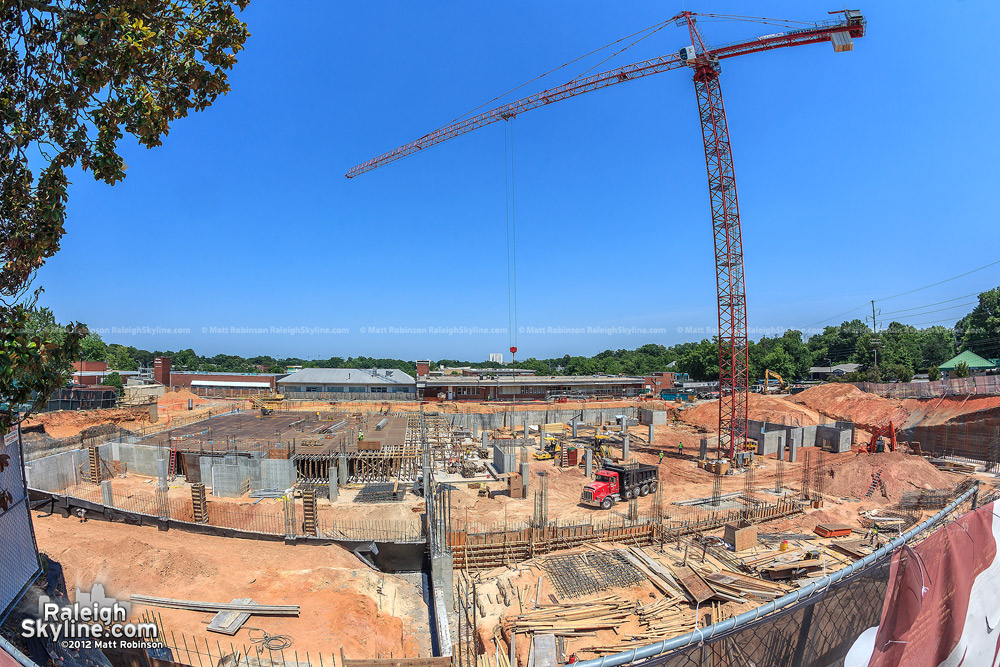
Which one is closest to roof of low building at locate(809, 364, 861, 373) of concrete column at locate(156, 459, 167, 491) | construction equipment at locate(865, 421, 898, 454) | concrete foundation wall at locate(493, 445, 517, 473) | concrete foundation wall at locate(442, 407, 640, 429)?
concrete foundation wall at locate(442, 407, 640, 429)

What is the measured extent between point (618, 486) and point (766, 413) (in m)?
27.2

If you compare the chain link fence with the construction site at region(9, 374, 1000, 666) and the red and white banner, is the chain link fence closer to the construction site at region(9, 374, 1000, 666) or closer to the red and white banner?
the construction site at region(9, 374, 1000, 666)

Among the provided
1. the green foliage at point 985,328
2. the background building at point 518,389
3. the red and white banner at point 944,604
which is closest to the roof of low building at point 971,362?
the green foliage at point 985,328

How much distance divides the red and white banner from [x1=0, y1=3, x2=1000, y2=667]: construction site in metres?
0.03

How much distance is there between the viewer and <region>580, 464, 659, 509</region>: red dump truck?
2114 cm

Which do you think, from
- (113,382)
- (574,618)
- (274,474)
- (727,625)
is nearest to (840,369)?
(574,618)

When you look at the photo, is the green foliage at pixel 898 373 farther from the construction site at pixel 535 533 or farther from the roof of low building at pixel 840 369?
the construction site at pixel 535 533

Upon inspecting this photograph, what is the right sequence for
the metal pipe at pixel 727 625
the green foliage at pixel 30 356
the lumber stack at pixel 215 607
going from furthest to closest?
the lumber stack at pixel 215 607, the green foliage at pixel 30 356, the metal pipe at pixel 727 625

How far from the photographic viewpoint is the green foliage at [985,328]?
205 feet

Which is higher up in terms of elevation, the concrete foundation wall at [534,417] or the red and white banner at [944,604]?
the red and white banner at [944,604]

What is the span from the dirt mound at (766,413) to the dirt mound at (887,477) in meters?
15.1

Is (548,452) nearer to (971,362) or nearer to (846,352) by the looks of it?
(971,362)

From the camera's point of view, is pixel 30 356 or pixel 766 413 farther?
pixel 766 413

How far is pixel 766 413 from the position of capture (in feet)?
137
